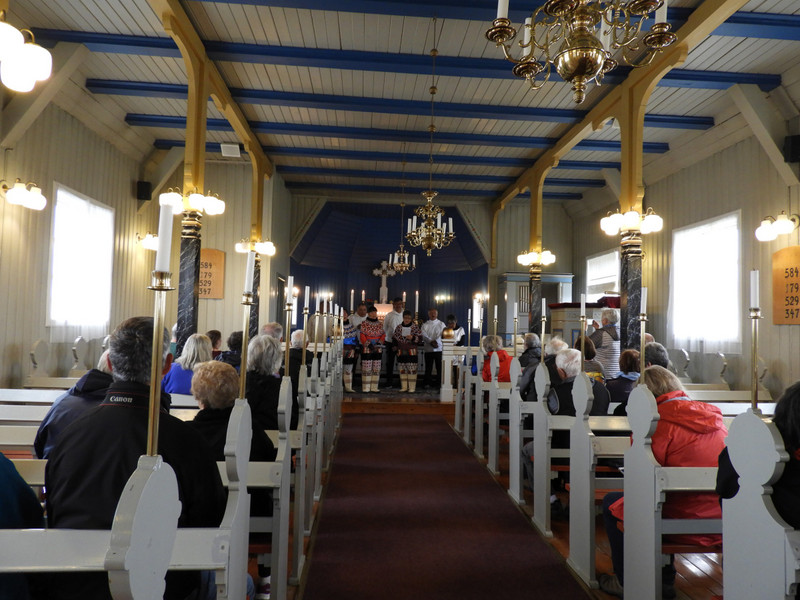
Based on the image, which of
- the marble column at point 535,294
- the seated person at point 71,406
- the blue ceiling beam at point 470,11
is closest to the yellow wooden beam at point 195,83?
the blue ceiling beam at point 470,11

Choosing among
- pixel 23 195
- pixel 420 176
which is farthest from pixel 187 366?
pixel 420 176

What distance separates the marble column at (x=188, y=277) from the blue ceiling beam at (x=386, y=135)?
251 cm

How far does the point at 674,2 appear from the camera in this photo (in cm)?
479

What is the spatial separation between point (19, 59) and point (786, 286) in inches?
275

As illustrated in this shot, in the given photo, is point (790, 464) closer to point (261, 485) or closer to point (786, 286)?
point (261, 485)

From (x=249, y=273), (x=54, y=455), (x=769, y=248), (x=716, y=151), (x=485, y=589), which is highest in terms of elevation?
(x=716, y=151)

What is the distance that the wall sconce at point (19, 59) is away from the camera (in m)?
2.80

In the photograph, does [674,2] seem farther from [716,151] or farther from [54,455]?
[54,455]

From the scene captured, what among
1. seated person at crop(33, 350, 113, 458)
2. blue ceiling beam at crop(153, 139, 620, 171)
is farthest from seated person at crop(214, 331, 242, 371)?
blue ceiling beam at crop(153, 139, 620, 171)

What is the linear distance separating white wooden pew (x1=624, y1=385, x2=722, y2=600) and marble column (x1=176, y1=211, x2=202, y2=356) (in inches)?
198

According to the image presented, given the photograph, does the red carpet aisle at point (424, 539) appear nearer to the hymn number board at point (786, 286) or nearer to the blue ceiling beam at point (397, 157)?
the hymn number board at point (786, 286)

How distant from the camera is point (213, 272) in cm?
981

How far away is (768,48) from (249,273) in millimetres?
5929

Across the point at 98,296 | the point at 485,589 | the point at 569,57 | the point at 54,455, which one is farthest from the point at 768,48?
the point at 98,296
